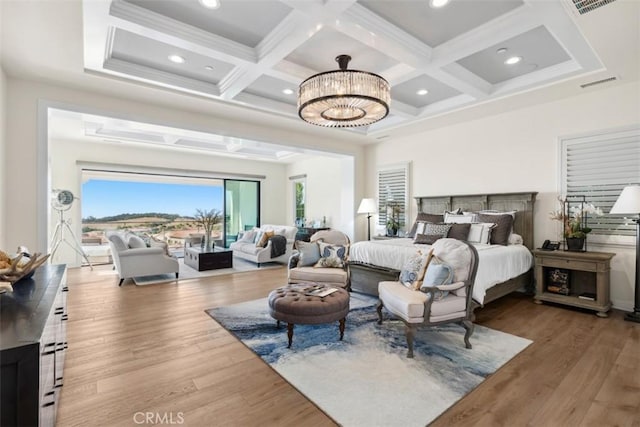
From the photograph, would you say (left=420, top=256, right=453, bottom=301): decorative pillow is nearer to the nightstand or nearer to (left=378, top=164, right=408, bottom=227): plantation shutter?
the nightstand

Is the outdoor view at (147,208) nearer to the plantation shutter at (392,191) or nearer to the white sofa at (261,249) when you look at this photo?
the white sofa at (261,249)

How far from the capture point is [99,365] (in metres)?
2.54

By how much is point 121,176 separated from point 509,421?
997 centimetres

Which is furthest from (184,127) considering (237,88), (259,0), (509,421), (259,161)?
(509,421)

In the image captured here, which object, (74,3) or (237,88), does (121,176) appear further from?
(74,3)

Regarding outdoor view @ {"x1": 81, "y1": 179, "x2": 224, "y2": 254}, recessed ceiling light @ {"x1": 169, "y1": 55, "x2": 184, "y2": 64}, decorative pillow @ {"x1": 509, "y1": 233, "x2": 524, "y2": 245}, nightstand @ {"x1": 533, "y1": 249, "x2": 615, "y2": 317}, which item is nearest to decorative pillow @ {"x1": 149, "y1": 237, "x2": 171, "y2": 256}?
outdoor view @ {"x1": 81, "y1": 179, "x2": 224, "y2": 254}

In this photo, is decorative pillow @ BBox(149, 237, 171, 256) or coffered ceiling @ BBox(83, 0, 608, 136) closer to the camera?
coffered ceiling @ BBox(83, 0, 608, 136)

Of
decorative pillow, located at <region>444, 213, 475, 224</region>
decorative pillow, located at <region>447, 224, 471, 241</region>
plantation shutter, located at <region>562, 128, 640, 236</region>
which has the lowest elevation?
decorative pillow, located at <region>447, 224, 471, 241</region>

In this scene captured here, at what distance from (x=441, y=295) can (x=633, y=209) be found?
8.28 ft

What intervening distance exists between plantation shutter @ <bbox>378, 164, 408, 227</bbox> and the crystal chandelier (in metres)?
3.28

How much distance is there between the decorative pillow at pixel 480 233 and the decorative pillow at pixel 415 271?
1.55m

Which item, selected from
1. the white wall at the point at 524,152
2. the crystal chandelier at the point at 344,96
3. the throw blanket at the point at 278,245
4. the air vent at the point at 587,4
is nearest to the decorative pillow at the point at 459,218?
the white wall at the point at 524,152

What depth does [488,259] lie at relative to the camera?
356cm

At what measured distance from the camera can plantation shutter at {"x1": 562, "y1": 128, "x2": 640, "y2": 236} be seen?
3867mm
